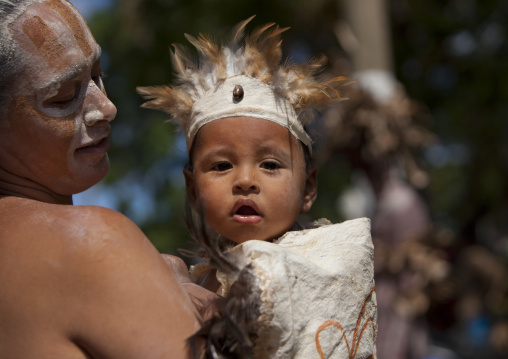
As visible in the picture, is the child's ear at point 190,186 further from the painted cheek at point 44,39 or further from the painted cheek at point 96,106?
the painted cheek at point 44,39

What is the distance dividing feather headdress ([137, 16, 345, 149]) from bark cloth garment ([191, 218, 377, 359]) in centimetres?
48

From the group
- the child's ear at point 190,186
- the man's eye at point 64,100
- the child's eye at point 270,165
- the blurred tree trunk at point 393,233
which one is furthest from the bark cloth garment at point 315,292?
the blurred tree trunk at point 393,233

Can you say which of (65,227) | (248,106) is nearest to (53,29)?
(65,227)

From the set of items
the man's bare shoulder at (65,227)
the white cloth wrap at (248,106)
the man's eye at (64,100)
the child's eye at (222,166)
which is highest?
the man's eye at (64,100)

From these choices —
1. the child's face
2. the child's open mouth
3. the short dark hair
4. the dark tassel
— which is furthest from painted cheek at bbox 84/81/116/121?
the dark tassel

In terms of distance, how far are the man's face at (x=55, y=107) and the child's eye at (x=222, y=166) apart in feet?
1.51

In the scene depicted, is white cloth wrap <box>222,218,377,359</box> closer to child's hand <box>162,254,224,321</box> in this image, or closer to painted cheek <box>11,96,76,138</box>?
child's hand <box>162,254,224,321</box>

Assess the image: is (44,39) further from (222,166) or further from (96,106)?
(222,166)

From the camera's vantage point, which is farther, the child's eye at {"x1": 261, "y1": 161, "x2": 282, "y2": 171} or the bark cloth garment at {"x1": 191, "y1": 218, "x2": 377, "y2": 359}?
the child's eye at {"x1": 261, "y1": 161, "x2": 282, "y2": 171}

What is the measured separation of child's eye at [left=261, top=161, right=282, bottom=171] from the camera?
2500mm

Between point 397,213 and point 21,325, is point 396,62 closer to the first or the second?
point 397,213

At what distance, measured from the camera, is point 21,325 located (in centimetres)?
187

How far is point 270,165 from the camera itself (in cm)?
251

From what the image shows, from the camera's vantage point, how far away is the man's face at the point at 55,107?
2061 mm
